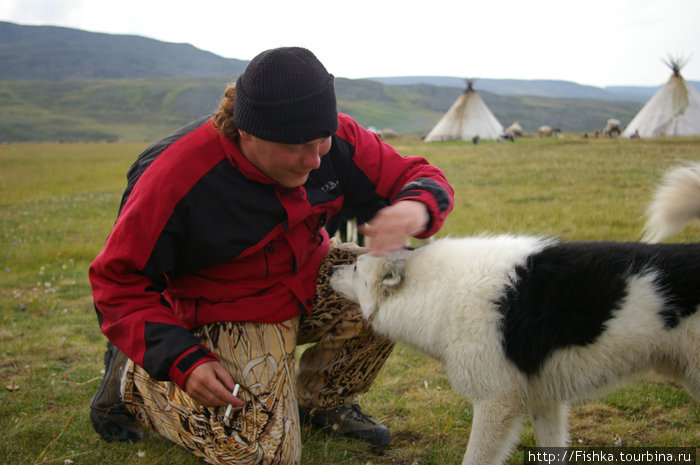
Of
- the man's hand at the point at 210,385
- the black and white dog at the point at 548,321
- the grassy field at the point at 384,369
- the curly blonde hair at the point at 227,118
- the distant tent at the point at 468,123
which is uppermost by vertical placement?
the distant tent at the point at 468,123

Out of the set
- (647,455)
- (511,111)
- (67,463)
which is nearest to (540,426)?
(647,455)

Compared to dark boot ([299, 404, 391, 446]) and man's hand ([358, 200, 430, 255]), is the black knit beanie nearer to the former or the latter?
man's hand ([358, 200, 430, 255])

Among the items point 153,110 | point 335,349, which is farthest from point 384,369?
point 153,110

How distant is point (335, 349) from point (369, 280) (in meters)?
0.53

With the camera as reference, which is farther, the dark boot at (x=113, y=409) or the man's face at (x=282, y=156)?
the dark boot at (x=113, y=409)

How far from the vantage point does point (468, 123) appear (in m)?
38.8

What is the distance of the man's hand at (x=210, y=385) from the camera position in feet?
7.75

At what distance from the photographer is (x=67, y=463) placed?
10.1 feet

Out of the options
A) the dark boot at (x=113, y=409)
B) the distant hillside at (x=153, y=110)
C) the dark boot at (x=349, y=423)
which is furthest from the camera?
the distant hillside at (x=153, y=110)

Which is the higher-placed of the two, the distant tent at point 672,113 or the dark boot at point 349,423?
the distant tent at point 672,113

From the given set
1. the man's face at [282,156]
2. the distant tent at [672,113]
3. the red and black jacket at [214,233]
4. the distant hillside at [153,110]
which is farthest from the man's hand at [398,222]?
the distant hillside at [153,110]

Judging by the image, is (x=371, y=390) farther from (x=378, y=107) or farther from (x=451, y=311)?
(x=378, y=107)

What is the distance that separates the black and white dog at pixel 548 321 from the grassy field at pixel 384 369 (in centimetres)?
47

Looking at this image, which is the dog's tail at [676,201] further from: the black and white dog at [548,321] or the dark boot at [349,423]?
the dark boot at [349,423]
